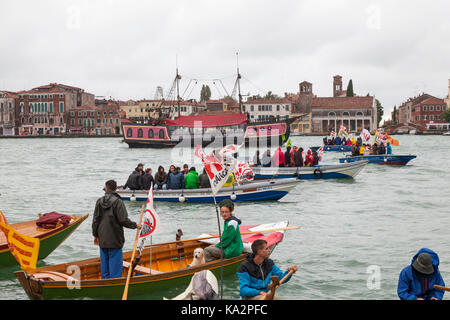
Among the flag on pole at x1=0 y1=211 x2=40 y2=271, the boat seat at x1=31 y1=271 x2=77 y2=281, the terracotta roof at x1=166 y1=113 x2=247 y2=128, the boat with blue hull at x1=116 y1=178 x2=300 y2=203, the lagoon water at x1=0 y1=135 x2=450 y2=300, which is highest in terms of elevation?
the terracotta roof at x1=166 y1=113 x2=247 y2=128

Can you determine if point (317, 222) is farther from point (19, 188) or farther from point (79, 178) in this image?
point (79, 178)

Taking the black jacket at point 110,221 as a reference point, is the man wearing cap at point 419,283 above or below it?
below

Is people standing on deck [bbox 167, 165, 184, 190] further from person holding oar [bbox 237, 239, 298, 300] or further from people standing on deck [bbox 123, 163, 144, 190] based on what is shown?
person holding oar [bbox 237, 239, 298, 300]

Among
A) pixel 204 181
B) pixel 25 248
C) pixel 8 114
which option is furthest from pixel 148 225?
pixel 8 114

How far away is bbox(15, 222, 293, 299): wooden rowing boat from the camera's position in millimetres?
8164

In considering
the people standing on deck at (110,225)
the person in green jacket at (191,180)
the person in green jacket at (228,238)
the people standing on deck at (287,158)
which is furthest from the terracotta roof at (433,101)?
the people standing on deck at (110,225)

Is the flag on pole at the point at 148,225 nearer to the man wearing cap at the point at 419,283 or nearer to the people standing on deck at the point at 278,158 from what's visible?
the man wearing cap at the point at 419,283

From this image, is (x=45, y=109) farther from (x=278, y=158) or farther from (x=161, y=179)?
(x=161, y=179)

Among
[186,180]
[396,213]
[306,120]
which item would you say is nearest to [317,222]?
[396,213]

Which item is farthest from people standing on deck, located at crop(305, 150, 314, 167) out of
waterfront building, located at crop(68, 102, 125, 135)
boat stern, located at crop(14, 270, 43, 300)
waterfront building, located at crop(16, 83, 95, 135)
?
waterfront building, located at crop(16, 83, 95, 135)

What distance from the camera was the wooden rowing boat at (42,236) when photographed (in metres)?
10.7

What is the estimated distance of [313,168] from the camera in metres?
26.7

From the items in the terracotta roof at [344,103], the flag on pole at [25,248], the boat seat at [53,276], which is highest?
the terracotta roof at [344,103]

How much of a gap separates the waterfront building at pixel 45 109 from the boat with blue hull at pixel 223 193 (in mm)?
109104
